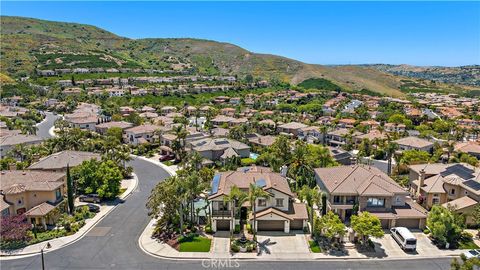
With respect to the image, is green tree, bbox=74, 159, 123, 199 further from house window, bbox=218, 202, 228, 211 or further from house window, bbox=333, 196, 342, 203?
house window, bbox=333, 196, 342, 203

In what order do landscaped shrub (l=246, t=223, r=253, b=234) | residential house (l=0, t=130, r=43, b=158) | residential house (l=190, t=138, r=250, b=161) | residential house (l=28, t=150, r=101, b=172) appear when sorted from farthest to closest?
residential house (l=0, t=130, r=43, b=158) → residential house (l=190, t=138, r=250, b=161) → residential house (l=28, t=150, r=101, b=172) → landscaped shrub (l=246, t=223, r=253, b=234)

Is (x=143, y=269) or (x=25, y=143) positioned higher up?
(x=25, y=143)

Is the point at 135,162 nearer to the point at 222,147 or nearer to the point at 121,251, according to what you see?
the point at 222,147

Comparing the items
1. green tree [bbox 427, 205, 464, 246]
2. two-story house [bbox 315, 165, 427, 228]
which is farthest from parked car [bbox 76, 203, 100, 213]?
green tree [bbox 427, 205, 464, 246]

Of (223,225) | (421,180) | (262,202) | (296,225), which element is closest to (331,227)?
(296,225)

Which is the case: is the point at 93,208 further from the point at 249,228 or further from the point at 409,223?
the point at 409,223

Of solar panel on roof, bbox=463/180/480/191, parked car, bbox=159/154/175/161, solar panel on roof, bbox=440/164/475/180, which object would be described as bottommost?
parked car, bbox=159/154/175/161

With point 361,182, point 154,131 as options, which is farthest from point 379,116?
point 361,182
